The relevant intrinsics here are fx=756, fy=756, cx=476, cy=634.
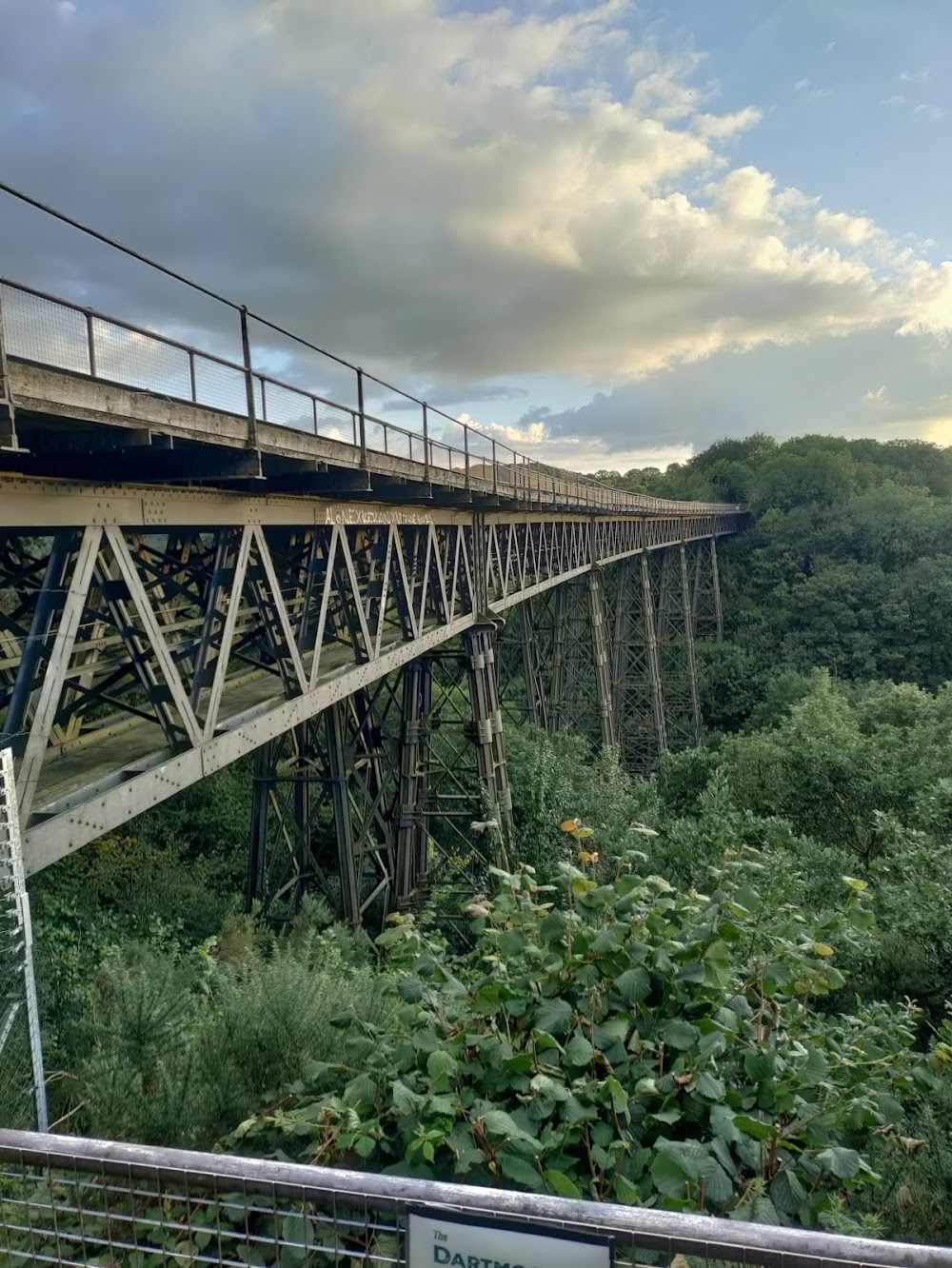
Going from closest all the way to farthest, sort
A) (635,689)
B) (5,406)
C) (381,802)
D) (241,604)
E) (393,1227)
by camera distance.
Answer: (393,1227), (5,406), (241,604), (381,802), (635,689)

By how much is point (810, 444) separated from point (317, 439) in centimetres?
6979

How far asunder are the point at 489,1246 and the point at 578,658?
1989 centimetres

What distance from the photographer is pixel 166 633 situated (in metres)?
5.91

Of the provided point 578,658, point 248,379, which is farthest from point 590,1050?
point 578,658

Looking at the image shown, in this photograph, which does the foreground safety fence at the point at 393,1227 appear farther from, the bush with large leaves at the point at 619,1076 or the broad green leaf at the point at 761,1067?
the broad green leaf at the point at 761,1067

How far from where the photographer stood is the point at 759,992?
2.77 m

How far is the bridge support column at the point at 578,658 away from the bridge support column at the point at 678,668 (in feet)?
18.5

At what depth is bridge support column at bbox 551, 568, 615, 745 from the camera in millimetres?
18250

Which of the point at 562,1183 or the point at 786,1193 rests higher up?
the point at 562,1183

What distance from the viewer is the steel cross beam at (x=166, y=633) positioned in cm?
373

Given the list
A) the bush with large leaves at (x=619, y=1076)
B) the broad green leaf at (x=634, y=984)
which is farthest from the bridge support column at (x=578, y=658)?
the broad green leaf at (x=634, y=984)

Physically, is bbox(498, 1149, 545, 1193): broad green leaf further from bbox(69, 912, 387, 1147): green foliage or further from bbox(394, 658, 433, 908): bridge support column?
bbox(394, 658, 433, 908): bridge support column

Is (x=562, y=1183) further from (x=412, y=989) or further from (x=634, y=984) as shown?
(x=412, y=989)

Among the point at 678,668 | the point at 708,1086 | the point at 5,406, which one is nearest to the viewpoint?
the point at 708,1086
